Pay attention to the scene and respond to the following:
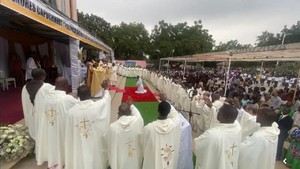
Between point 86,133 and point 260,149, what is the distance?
2709 mm

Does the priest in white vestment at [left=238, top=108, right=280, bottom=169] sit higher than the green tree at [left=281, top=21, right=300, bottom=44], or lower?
lower

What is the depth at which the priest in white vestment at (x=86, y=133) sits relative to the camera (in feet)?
13.5

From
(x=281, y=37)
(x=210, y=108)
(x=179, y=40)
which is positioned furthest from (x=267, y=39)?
(x=210, y=108)

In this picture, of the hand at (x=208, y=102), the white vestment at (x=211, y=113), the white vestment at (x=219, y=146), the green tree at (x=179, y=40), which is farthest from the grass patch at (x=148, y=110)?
the green tree at (x=179, y=40)

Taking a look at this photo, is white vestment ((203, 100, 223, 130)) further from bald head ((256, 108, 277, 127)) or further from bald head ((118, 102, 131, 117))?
bald head ((118, 102, 131, 117))

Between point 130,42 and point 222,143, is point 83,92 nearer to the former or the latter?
point 222,143

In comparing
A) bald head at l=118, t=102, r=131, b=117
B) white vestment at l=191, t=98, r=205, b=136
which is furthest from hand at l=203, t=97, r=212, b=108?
bald head at l=118, t=102, r=131, b=117

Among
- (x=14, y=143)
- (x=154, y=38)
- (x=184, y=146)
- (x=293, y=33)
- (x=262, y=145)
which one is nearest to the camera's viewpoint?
(x=262, y=145)

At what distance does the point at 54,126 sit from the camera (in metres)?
4.57

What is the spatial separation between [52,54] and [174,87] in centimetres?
840

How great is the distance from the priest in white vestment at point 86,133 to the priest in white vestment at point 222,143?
5.57ft

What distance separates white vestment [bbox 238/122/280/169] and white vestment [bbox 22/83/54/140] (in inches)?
135

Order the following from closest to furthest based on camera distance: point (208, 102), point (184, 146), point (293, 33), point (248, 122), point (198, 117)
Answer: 1. point (184, 146)
2. point (248, 122)
3. point (208, 102)
4. point (198, 117)
5. point (293, 33)

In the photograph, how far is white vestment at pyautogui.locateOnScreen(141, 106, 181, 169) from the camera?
3855mm
